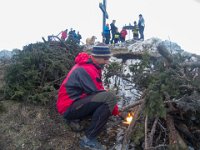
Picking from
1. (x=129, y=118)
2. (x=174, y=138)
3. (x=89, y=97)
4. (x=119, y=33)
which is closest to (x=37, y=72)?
(x=89, y=97)

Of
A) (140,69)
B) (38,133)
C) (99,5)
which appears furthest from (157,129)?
A: (99,5)

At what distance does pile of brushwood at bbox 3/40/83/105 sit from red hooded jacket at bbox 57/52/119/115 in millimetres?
1233

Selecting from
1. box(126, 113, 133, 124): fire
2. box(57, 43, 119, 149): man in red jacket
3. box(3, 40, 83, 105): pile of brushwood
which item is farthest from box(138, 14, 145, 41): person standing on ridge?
box(57, 43, 119, 149): man in red jacket

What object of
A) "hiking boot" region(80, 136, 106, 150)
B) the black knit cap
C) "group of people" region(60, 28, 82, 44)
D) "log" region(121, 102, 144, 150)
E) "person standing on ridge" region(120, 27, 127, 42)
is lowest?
"hiking boot" region(80, 136, 106, 150)

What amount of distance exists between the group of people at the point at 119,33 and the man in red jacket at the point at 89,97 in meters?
11.8

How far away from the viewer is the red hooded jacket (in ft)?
15.9

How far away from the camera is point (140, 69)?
6.03 m

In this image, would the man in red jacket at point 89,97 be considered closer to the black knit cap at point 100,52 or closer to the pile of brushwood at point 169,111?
the black knit cap at point 100,52

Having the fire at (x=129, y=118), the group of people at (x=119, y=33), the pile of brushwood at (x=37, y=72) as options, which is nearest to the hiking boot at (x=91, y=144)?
the fire at (x=129, y=118)

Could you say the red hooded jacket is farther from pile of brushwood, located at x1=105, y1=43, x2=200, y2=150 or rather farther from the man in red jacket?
pile of brushwood, located at x1=105, y1=43, x2=200, y2=150

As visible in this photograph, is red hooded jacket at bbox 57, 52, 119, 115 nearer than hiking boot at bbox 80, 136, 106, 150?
Yes

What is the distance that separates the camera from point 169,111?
502 centimetres

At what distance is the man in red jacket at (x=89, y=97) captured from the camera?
15.8 feet

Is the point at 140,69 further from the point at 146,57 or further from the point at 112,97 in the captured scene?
the point at 112,97
